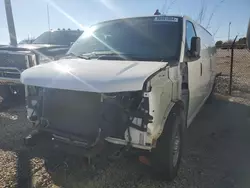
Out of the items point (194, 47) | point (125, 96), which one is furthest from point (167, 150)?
point (194, 47)

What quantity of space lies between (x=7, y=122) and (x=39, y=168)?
2.20 m

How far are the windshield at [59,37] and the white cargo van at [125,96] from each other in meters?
5.64

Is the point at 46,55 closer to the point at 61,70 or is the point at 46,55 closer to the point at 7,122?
the point at 7,122

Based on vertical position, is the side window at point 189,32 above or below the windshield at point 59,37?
below

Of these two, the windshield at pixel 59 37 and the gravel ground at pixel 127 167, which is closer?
the gravel ground at pixel 127 167

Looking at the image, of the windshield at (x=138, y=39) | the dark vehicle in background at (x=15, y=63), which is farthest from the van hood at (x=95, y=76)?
the dark vehicle in background at (x=15, y=63)

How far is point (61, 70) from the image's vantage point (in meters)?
2.69

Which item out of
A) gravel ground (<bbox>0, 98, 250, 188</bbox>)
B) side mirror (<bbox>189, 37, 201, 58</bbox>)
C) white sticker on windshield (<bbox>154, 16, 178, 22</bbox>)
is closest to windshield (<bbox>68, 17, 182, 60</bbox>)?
white sticker on windshield (<bbox>154, 16, 178, 22</bbox>)

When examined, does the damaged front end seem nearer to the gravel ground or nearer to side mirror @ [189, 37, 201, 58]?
the gravel ground

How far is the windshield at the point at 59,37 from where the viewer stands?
8.83 meters

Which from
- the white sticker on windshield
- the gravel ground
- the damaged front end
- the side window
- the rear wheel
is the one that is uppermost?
the white sticker on windshield

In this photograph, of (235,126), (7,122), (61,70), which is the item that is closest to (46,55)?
(7,122)

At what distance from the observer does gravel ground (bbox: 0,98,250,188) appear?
3.05 m

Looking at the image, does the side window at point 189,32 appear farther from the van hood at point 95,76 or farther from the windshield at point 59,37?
Result: the windshield at point 59,37
